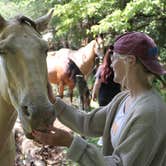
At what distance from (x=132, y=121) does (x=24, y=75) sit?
72 cm

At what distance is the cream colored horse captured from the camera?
7.53ft

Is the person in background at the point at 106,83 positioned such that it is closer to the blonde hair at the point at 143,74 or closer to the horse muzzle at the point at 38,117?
the blonde hair at the point at 143,74

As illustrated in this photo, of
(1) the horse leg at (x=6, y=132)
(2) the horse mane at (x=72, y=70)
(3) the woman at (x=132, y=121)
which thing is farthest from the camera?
(2) the horse mane at (x=72, y=70)

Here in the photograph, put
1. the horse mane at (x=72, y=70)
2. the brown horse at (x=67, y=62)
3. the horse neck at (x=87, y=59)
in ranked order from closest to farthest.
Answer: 1. the horse mane at (x=72, y=70)
2. the brown horse at (x=67, y=62)
3. the horse neck at (x=87, y=59)

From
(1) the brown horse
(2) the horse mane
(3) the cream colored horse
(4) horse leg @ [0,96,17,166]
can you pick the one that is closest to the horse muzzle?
(3) the cream colored horse

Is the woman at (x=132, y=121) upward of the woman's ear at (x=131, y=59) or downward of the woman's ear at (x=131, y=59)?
downward

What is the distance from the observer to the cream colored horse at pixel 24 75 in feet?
7.53

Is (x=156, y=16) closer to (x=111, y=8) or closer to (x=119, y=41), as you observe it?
(x=111, y=8)

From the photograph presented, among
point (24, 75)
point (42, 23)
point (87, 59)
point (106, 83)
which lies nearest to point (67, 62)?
point (87, 59)

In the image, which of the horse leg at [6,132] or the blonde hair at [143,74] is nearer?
the blonde hair at [143,74]

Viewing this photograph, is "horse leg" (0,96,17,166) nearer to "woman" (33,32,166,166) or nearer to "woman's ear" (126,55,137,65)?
"woman" (33,32,166,166)

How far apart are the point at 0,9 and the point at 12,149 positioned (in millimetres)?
13921

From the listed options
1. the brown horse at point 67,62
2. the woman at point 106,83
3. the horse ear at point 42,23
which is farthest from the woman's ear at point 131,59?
the brown horse at point 67,62

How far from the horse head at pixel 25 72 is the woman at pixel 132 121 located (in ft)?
0.41
